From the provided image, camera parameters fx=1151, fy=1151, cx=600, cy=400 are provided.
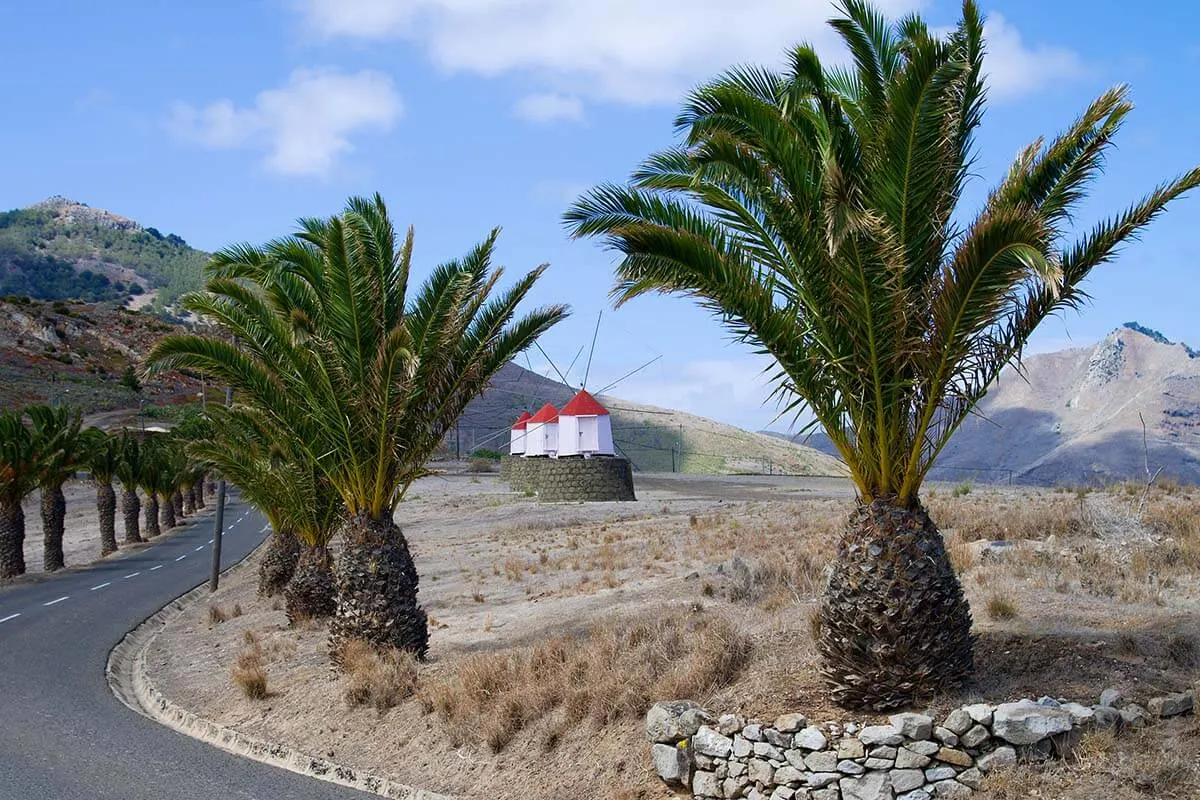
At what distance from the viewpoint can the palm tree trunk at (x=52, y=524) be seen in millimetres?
39812


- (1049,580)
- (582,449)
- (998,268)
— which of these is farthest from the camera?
(582,449)

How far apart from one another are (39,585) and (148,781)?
26.7 m

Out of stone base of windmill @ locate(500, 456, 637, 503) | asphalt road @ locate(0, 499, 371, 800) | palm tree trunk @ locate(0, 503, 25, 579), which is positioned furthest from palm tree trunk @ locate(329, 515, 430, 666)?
stone base of windmill @ locate(500, 456, 637, 503)

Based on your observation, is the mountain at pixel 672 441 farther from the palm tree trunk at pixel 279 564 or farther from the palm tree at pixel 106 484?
the palm tree trunk at pixel 279 564

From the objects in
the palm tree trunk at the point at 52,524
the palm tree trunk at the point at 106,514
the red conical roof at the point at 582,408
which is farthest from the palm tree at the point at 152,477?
the red conical roof at the point at 582,408

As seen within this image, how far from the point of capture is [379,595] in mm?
15367

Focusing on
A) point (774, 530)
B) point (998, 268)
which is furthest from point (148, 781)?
point (774, 530)

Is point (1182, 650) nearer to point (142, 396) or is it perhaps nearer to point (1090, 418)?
point (142, 396)

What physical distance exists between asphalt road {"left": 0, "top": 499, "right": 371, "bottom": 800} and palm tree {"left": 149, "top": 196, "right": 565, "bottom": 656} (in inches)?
A: 114

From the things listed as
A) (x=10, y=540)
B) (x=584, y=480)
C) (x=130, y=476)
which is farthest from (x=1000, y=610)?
(x=130, y=476)

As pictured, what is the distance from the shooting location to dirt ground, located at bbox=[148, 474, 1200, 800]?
9953 mm

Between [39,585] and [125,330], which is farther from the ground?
[125,330]

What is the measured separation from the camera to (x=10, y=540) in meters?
37.5

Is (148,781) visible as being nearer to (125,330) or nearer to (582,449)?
(582,449)
